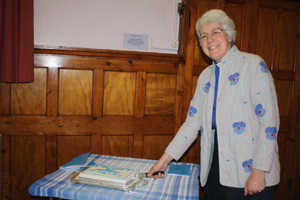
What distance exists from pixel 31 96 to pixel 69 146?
2.02 ft

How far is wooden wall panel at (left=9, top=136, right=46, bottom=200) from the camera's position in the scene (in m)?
2.33

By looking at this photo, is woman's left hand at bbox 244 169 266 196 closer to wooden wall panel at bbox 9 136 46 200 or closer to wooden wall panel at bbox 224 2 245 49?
wooden wall panel at bbox 224 2 245 49

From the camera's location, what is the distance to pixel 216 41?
4.51 ft

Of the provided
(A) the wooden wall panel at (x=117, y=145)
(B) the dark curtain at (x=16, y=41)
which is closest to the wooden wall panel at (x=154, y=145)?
(A) the wooden wall panel at (x=117, y=145)

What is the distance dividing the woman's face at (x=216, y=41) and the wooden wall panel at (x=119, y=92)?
4.01 ft

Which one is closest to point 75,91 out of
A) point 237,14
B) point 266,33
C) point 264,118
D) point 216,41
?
point 216,41

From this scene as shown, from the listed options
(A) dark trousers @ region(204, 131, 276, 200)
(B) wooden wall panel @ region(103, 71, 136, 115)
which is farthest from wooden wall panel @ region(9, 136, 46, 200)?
(A) dark trousers @ region(204, 131, 276, 200)

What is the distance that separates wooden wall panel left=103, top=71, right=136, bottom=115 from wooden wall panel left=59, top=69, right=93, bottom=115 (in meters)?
0.17

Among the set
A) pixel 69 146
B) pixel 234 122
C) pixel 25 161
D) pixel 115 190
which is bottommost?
pixel 25 161

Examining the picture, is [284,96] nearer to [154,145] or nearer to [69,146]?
[154,145]

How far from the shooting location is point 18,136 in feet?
7.61

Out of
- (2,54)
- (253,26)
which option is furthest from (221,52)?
(2,54)

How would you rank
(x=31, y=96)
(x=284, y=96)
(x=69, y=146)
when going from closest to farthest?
1. (x=31, y=96)
2. (x=69, y=146)
3. (x=284, y=96)

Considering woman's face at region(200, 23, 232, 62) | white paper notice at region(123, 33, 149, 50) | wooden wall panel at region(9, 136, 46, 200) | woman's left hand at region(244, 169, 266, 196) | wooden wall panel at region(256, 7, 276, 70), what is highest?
wooden wall panel at region(256, 7, 276, 70)
